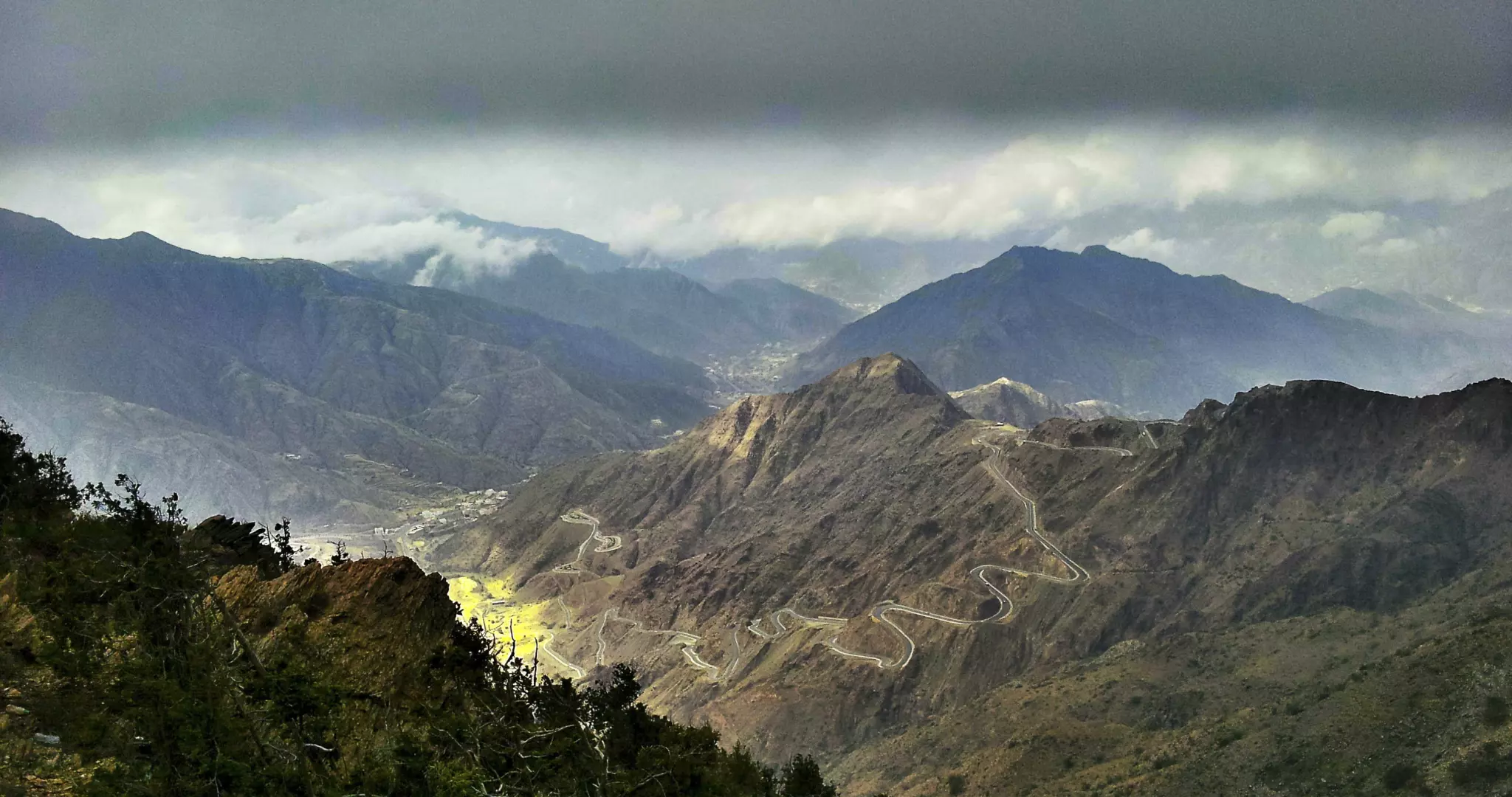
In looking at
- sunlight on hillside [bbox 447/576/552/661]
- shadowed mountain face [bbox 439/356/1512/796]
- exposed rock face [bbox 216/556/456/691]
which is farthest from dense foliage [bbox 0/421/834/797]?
sunlight on hillside [bbox 447/576/552/661]

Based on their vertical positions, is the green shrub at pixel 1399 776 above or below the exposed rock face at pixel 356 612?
below

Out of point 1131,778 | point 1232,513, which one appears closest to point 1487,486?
point 1232,513

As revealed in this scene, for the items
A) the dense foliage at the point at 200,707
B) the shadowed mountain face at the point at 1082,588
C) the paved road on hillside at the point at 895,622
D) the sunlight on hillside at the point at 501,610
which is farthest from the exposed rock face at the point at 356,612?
the sunlight on hillside at the point at 501,610

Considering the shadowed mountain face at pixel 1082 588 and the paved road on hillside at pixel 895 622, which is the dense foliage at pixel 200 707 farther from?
the paved road on hillside at pixel 895 622

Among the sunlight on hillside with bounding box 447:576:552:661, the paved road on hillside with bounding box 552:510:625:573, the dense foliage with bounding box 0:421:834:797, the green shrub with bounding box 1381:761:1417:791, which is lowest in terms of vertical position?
the sunlight on hillside with bounding box 447:576:552:661

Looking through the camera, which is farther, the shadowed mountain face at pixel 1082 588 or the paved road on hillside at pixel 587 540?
the paved road on hillside at pixel 587 540

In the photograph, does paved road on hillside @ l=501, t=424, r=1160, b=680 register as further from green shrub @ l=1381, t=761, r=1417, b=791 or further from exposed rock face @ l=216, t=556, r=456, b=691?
exposed rock face @ l=216, t=556, r=456, b=691

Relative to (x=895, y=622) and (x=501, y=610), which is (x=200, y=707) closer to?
(x=895, y=622)
